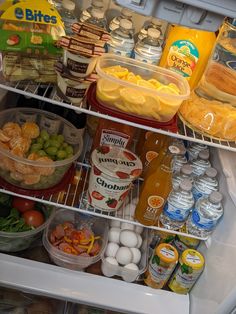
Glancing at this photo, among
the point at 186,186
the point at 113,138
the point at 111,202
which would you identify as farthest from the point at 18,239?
the point at 186,186

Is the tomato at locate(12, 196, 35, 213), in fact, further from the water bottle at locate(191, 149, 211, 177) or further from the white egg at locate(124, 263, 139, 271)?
the water bottle at locate(191, 149, 211, 177)

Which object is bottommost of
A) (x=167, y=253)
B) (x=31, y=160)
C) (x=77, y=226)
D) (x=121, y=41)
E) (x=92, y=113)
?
(x=77, y=226)

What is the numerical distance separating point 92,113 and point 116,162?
0.23 m

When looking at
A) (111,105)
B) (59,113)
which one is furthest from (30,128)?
(111,105)

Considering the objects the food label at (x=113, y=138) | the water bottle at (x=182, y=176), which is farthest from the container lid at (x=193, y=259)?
the food label at (x=113, y=138)

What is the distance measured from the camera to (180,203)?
4.11ft

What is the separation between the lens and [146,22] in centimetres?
135

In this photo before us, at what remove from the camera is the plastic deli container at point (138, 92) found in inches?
40.9

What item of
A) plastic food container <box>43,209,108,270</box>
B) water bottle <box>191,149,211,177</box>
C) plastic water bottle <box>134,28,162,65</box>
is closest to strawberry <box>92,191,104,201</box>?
plastic food container <box>43,209,108,270</box>

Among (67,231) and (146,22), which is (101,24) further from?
(67,231)

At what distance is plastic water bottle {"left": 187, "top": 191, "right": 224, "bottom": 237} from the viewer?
4.06ft

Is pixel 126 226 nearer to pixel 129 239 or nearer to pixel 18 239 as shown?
pixel 129 239

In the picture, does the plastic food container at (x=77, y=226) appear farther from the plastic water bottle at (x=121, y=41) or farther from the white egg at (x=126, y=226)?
the plastic water bottle at (x=121, y=41)

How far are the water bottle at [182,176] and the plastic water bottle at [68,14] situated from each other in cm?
59
